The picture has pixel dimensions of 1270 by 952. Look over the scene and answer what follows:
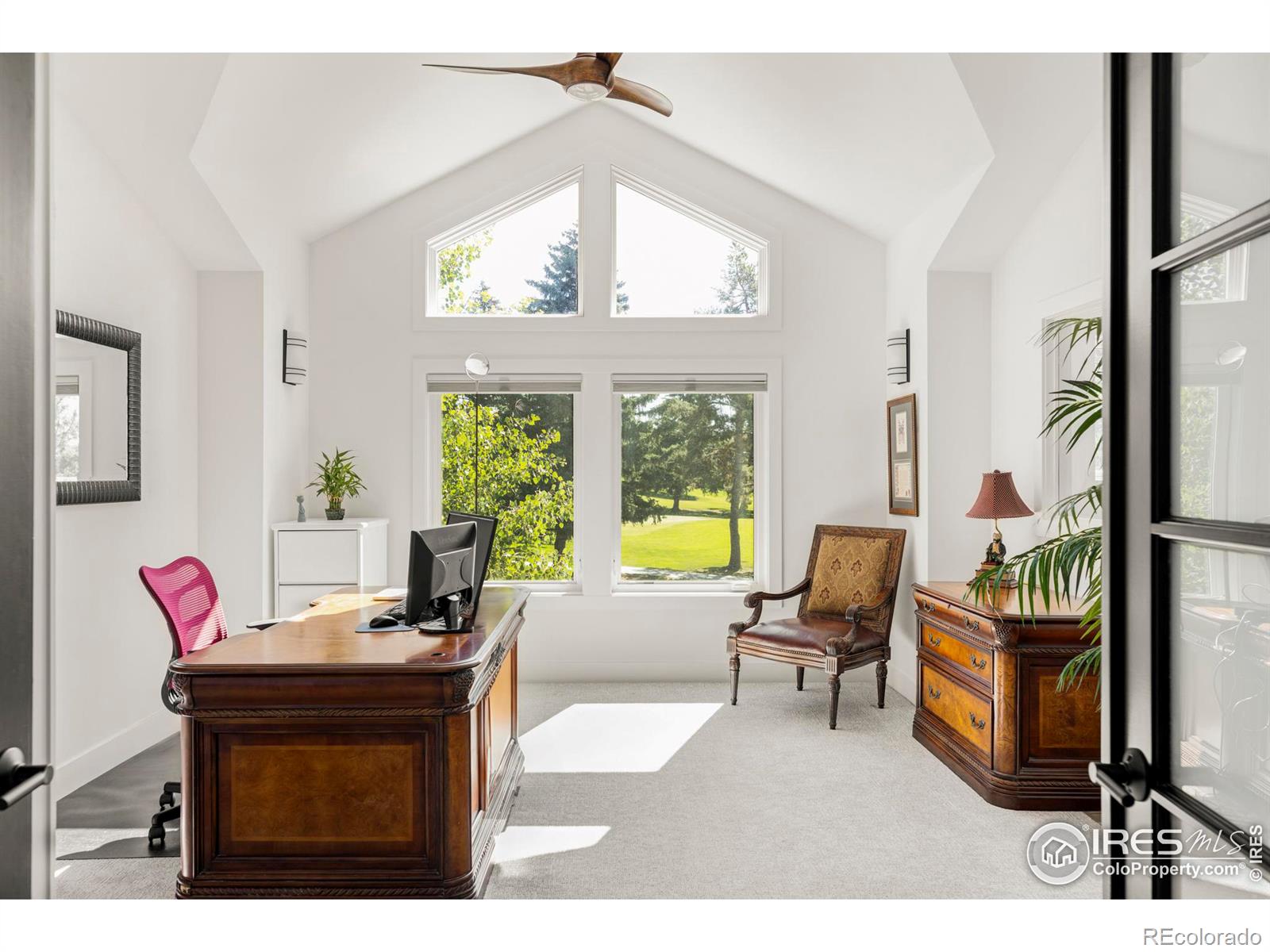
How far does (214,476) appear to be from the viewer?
4668mm

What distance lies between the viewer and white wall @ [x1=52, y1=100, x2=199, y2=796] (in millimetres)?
3549

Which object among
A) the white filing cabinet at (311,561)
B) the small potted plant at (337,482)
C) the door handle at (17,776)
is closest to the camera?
the door handle at (17,776)

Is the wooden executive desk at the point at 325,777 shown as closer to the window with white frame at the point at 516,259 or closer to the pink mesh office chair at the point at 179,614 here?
the pink mesh office chair at the point at 179,614

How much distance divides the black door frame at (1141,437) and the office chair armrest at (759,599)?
3747 mm

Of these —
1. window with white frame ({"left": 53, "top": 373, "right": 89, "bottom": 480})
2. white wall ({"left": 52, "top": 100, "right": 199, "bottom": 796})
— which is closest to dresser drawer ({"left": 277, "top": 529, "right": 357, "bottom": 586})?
white wall ({"left": 52, "top": 100, "right": 199, "bottom": 796})

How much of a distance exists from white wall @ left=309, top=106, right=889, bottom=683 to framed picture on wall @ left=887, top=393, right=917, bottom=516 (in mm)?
136

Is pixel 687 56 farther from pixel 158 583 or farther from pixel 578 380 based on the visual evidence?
pixel 158 583

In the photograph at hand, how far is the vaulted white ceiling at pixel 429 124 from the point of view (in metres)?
3.61

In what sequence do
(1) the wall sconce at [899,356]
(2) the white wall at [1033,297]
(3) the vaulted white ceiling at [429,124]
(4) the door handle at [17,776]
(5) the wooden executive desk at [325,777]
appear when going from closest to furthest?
1. (4) the door handle at [17,776]
2. (5) the wooden executive desk at [325,777]
3. (3) the vaulted white ceiling at [429,124]
4. (2) the white wall at [1033,297]
5. (1) the wall sconce at [899,356]

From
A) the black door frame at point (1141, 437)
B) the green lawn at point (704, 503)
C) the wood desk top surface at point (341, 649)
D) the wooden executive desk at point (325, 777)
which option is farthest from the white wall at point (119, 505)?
the black door frame at point (1141, 437)

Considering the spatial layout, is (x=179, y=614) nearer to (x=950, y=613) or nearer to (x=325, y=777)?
(x=325, y=777)

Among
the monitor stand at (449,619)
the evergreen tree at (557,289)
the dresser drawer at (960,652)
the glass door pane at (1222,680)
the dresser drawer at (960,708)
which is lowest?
the dresser drawer at (960,708)

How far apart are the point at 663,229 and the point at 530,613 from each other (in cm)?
270

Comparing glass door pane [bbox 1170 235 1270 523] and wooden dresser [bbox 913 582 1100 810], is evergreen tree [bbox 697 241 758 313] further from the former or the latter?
glass door pane [bbox 1170 235 1270 523]
